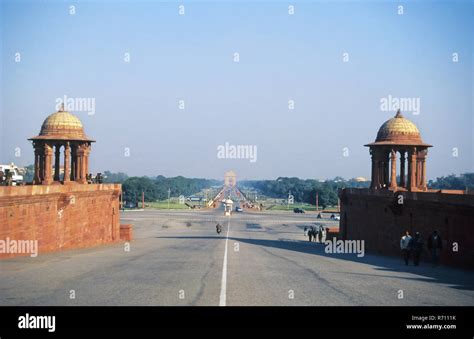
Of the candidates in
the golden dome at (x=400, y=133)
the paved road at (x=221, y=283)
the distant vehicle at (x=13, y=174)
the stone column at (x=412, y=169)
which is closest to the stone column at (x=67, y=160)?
the distant vehicle at (x=13, y=174)

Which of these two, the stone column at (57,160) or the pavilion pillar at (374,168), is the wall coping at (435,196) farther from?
the stone column at (57,160)

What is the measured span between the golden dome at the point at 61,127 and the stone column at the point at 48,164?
74cm

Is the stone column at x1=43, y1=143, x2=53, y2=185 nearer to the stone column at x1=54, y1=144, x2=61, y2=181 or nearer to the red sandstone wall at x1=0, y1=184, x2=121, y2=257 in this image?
the stone column at x1=54, y1=144, x2=61, y2=181

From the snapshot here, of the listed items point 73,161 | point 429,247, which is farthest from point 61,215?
point 429,247

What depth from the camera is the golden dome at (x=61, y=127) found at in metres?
38.9

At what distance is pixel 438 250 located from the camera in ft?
72.9

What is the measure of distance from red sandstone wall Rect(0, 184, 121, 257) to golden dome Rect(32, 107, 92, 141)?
4.06 m

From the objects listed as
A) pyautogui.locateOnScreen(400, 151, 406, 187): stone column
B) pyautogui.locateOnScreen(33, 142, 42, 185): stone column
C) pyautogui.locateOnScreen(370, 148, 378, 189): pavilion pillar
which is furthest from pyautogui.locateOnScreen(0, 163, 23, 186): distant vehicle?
pyautogui.locateOnScreen(400, 151, 406, 187): stone column

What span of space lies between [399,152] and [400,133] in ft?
4.07

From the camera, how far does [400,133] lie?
131 feet

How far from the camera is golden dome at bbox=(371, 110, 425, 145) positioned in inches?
1564
